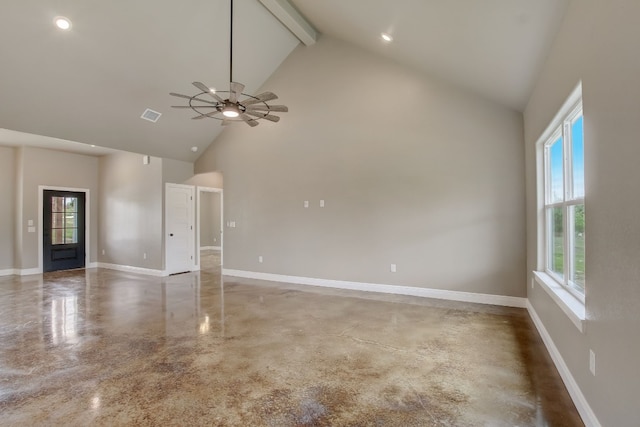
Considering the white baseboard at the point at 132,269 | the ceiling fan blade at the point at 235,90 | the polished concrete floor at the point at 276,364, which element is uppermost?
the ceiling fan blade at the point at 235,90

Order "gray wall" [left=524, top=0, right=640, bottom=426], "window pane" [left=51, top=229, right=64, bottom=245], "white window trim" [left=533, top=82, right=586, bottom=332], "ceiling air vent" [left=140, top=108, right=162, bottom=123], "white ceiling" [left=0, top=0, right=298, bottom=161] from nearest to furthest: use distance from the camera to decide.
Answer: "gray wall" [left=524, top=0, right=640, bottom=426] → "white window trim" [left=533, top=82, right=586, bottom=332] → "white ceiling" [left=0, top=0, right=298, bottom=161] → "ceiling air vent" [left=140, top=108, right=162, bottom=123] → "window pane" [left=51, top=229, right=64, bottom=245]

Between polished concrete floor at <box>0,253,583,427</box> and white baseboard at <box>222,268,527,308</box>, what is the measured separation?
0.22m

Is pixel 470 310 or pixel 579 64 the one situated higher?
pixel 579 64

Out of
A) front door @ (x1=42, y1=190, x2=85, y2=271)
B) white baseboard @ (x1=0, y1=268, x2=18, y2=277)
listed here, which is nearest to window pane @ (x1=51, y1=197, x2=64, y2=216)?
front door @ (x1=42, y1=190, x2=85, y2=271)

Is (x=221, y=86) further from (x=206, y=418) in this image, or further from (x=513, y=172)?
(x=206, y=418)

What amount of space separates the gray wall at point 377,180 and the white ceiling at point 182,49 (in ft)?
1.37

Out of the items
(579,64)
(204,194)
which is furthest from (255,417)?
(204,194)

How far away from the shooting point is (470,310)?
450 centimetres

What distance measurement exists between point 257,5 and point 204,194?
25.1ft

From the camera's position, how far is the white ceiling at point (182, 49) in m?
3.16

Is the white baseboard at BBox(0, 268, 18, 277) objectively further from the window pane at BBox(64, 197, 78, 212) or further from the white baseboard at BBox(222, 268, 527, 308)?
the white baseboard at BBox(222, 268, 527, 308)

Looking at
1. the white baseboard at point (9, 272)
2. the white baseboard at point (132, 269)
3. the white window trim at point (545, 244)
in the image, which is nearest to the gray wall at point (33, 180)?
the white baseboard at point (9, 272)

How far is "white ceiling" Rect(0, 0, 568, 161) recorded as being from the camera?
3160 millimetres

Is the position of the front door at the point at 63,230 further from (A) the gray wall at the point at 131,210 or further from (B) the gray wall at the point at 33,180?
(A) the gray wall at the point at 131,210
